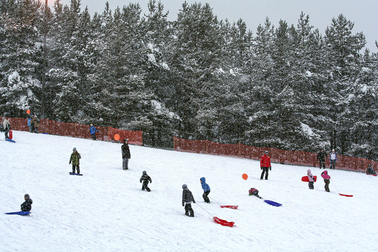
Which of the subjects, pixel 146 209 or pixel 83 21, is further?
pixel 83 21

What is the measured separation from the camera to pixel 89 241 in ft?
31.0

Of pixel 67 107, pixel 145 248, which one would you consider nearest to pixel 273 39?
pixel 67 107

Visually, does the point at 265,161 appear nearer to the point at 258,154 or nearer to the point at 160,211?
the point at 160,211

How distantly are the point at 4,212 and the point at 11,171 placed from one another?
235 inches

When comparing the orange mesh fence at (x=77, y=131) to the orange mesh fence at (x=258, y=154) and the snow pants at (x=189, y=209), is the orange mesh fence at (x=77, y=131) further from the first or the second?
the snow pants at (x=189, y=209)

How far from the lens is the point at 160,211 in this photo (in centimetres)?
1313

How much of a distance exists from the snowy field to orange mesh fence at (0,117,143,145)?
8.88 meters

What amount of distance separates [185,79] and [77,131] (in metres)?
12.7

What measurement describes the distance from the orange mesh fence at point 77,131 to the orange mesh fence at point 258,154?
153 inches

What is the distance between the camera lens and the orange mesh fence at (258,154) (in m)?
31.9

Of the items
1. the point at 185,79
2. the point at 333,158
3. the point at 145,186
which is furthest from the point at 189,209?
the point at 185,79

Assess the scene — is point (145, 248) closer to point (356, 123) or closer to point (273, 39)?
point (356, 123)

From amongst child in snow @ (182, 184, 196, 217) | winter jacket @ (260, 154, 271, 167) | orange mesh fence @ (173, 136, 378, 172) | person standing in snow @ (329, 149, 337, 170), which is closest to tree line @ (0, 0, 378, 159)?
orange mesh fence @ (173, 136, 378, 172)

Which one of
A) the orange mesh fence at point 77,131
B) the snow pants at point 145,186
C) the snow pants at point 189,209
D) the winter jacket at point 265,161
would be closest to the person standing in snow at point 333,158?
the winter jacket at point 265,161
